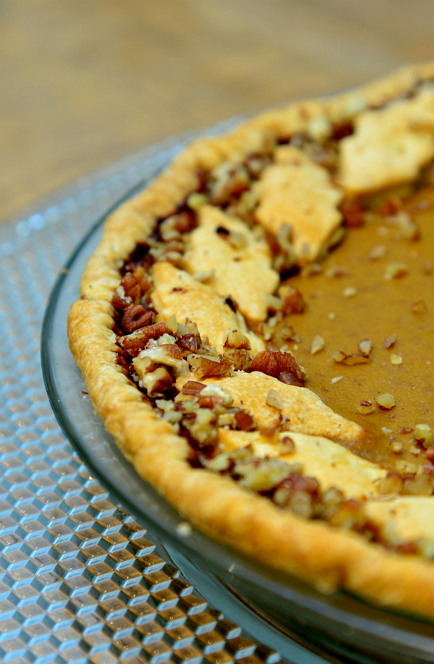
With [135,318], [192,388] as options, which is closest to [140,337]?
[135,318]

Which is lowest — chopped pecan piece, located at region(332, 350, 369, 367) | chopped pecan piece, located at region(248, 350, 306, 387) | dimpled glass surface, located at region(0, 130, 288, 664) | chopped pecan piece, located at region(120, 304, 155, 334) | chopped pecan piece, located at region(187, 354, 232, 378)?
dimpled glass surface, located at region(0, 130, 288, 664)

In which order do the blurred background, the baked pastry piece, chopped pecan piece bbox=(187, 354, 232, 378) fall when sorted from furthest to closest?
the blurred background < chopped pecan piece bbox=(187, 354, 232, 378) < the baked pastry piece

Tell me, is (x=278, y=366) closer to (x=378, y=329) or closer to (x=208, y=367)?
(x=208, y=367)

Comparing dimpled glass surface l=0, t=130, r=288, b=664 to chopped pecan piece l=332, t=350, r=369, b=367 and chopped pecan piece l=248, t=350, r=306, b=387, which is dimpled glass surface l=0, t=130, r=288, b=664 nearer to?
chopped pecan piece l=248, t=350, r=306, b=387

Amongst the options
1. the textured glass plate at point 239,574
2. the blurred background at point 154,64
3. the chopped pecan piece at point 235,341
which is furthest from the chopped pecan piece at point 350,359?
the blurred background at point 154,64

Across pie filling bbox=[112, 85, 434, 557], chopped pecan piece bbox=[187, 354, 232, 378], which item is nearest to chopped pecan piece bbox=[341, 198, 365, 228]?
pie filling bbox=[112, 85, 434, 557]

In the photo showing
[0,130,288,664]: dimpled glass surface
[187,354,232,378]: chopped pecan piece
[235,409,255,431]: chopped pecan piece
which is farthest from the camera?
[187,354,232,378]: chopped pecan piece
